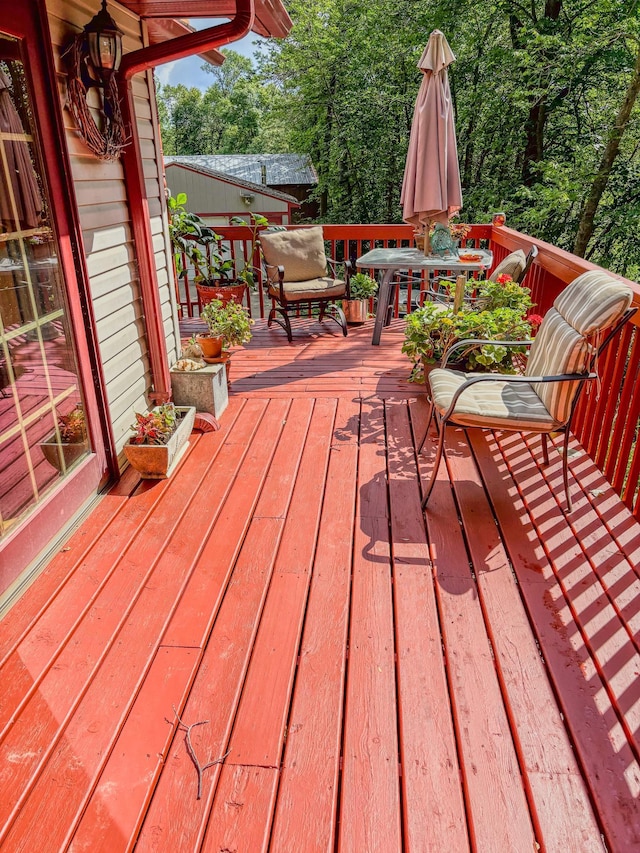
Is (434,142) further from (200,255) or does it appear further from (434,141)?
(200,255)

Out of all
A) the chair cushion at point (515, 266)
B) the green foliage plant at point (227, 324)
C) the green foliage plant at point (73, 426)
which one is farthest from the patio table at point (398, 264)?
the green foliage plant at point (73, 426)

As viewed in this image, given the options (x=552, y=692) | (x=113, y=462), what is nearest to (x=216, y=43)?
(x=113, y=462)

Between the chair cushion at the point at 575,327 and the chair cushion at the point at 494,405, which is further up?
→ the chair cushion at the point at 575,327

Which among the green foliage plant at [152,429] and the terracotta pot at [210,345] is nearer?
the green foliage plant at [152,429]

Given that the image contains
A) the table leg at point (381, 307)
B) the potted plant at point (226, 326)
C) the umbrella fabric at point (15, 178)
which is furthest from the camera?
the table leg at point (381, 307)

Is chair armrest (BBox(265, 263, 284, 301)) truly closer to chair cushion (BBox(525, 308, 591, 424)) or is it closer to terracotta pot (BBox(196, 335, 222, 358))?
terracotta pot (BBox(196, 335, 222, 358))

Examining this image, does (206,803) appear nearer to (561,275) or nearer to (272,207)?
(561,275)

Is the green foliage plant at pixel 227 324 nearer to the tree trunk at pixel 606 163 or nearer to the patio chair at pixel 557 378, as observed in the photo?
the patio chair at pixel 557 378

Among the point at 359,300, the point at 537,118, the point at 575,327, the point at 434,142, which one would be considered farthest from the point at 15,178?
the point at 537,118

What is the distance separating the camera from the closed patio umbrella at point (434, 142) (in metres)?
4.26

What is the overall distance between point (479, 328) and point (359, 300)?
7.72ft

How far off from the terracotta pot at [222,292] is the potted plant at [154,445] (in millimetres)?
2467

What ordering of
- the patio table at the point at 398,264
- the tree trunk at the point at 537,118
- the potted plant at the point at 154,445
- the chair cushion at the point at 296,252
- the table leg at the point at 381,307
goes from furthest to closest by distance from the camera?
1. the tree trunk at the point at 537,118
2. the chair cushion at the point at 296,252
3. the table leg at the point at 381,307
4. the patio table at the point at 398,264
5. the potted plant at the point at 154,445

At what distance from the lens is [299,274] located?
209 inches
